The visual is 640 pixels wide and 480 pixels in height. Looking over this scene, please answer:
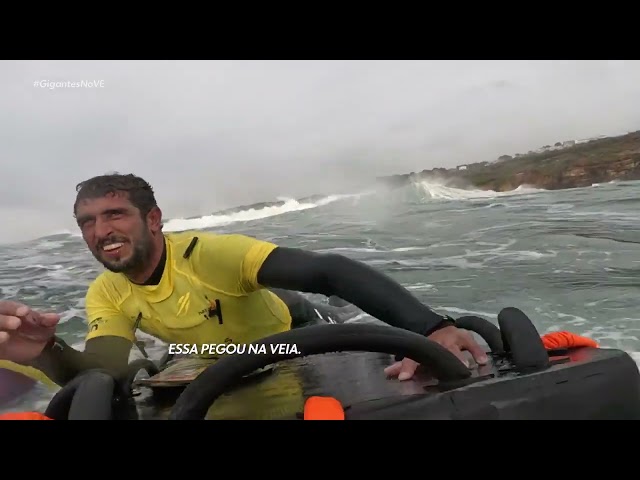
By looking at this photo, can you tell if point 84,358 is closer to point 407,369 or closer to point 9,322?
point 9,322

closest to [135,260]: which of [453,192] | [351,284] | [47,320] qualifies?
[47,320]

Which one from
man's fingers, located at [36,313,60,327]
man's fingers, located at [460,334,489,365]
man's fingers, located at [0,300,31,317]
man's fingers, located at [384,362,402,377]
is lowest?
man's fingers, located at [384,362,402,377]

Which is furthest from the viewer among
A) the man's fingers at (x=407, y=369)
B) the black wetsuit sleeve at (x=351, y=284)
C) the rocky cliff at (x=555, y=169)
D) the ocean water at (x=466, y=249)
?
the rocky cliff at (x=555, y=169)

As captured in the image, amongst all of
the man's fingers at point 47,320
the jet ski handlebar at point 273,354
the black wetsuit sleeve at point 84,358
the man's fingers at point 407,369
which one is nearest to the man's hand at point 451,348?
the man's fingers at point 407,369

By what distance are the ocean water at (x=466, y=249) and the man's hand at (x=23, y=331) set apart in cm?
11

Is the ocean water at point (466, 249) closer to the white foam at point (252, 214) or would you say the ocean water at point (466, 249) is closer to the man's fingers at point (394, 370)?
the white foam at point (252, 214)

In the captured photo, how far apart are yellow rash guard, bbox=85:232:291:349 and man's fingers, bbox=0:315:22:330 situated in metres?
0.20

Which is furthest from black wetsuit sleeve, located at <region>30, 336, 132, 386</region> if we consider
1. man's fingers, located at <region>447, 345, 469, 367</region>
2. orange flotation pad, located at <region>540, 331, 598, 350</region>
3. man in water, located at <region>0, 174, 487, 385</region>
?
orange flotation pad, located at <region>540, 331, 598, 350</region>

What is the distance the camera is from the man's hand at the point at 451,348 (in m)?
0.67

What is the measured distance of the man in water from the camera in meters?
0.85

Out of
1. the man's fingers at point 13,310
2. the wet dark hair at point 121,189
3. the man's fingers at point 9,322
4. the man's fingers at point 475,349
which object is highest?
the wet dark hair at point 121,189

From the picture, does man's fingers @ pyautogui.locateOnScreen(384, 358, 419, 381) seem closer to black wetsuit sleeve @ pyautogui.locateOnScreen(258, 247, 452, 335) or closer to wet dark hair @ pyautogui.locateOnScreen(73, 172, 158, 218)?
black wetsuit sleeve @ pyautogui.locateOnScreen(258, 247, 452, 335)
